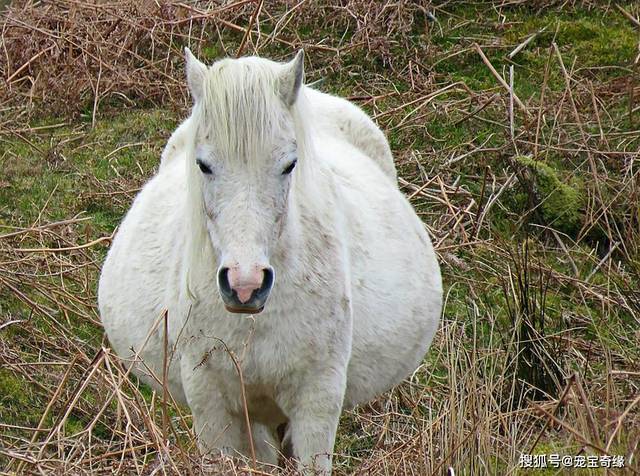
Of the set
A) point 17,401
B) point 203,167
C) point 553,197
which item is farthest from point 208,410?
point 553,197

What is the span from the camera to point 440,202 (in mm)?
8141

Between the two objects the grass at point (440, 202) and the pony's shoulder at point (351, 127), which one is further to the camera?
the pony's shoulder at point (351, 127)

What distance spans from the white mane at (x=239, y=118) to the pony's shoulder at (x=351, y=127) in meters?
1.59

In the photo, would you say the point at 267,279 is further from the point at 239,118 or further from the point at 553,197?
the point at 553,197

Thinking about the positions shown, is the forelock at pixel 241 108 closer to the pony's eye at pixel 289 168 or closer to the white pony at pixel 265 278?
the white pony at pixel 265 278

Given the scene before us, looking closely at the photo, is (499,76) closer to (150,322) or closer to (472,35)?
(472,35)

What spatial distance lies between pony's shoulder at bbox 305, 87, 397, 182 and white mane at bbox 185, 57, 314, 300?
159cm

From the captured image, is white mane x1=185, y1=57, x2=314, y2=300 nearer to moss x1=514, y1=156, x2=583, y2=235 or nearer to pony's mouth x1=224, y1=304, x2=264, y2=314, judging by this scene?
pony's mouth x1=224, y1=304, x2=264, y2=314

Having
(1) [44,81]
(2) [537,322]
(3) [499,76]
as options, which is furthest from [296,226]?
(1) [44,81]

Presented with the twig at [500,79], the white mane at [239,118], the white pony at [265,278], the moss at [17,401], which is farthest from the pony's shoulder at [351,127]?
the twig at [500,79]

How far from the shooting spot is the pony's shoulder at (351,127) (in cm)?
583

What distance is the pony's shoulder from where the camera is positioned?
583cm

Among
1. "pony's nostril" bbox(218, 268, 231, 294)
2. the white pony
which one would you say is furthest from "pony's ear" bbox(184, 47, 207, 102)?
"pony's nostril" bbox(218, 268, 231, 294)

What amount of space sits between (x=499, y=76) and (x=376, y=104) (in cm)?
99
